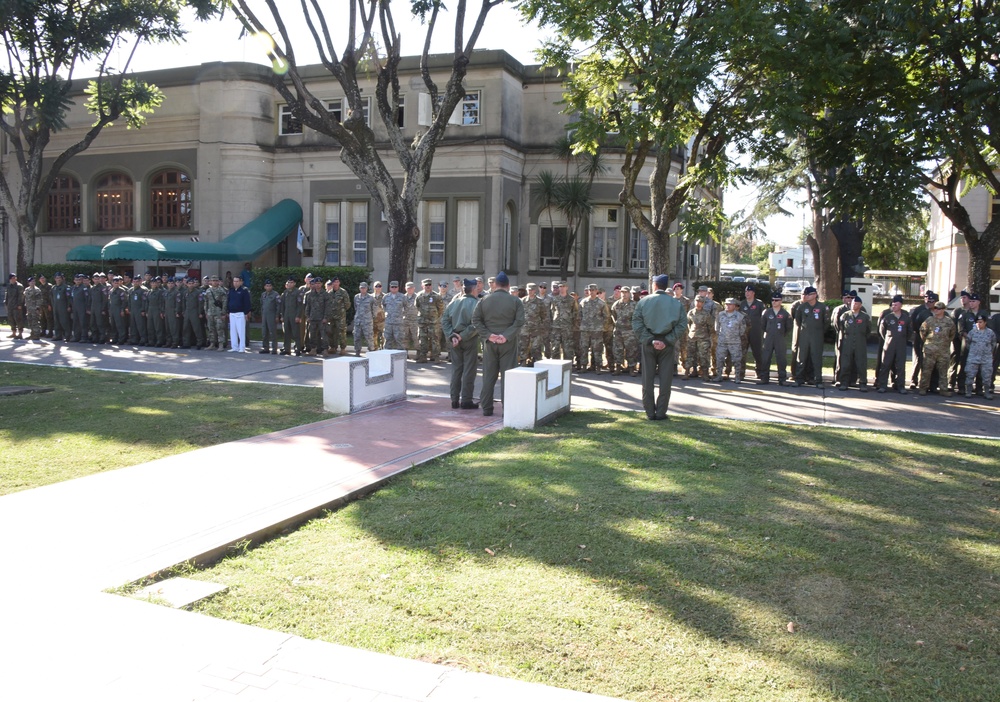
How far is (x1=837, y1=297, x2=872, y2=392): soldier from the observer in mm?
15531

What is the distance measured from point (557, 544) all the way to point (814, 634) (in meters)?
2.06

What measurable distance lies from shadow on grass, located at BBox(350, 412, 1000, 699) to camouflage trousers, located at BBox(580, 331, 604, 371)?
708 centimetres

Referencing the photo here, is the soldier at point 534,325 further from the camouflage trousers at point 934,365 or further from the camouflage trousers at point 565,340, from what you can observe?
the camouflage trousers at point 934,365

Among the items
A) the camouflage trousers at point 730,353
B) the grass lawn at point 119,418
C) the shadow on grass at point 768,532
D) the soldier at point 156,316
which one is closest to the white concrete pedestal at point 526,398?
the shadow on grass at point 768,532

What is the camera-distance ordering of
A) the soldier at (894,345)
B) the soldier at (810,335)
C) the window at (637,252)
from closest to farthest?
the soldier at (894,345), the soldier at (810,335), the window at (637,252)

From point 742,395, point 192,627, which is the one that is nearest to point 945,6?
point 742,395

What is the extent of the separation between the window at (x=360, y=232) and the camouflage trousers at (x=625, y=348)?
16502 millimetres

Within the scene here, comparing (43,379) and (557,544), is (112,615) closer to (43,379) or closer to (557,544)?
(557,544)

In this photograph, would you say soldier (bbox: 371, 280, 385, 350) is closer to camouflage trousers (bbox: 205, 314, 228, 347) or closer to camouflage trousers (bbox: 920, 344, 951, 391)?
camouflage trousers (bbox: 205, 314, 228, 347)

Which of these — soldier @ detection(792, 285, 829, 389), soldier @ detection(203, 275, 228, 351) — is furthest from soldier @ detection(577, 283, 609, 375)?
soldier @ detection(203, 275, 228, 351)

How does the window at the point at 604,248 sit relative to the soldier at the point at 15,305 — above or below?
above

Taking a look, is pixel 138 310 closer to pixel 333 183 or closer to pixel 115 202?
pixel 333 183

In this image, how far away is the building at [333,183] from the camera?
29.7 m

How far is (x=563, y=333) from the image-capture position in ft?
57.8
